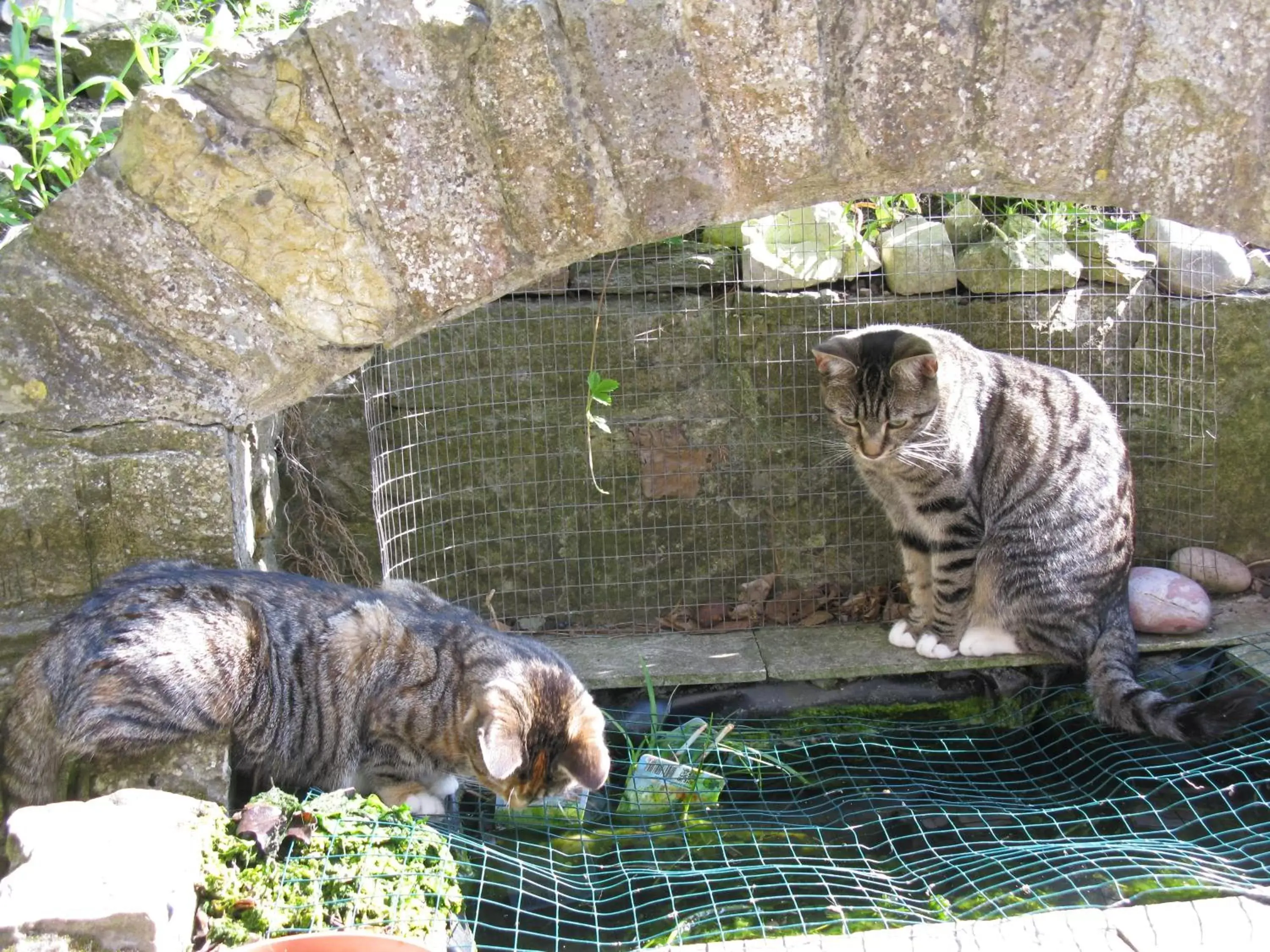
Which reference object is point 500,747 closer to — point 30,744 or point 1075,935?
point 30,744

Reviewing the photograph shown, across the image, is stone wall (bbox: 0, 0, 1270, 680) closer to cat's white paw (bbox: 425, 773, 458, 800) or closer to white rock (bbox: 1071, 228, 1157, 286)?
cat's white paw (bbox: 425, 773, 458, 800)

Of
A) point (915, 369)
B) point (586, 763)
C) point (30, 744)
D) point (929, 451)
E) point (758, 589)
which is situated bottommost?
point (758, 589)

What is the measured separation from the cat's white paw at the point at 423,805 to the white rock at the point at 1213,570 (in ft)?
10.2

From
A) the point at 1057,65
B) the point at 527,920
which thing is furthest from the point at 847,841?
the point at 1057,65

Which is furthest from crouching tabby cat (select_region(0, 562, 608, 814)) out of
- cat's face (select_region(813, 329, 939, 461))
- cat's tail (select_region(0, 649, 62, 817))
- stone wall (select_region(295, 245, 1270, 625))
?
cat's face (select_region(813, 329, 939, 461))

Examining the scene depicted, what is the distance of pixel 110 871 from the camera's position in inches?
86.5

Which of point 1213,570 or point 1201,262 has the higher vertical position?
point 1201,262

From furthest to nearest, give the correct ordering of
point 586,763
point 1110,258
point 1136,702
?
point 1110,258 → point 1136,702 → point 586,763

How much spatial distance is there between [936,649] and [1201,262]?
192cm

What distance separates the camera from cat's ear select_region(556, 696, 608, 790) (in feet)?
9.78

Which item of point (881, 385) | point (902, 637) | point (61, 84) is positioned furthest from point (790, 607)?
point (61, 84)

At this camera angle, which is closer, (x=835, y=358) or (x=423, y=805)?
(x=423, y=805)

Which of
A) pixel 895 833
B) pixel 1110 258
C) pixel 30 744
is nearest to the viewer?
pixel 30 744

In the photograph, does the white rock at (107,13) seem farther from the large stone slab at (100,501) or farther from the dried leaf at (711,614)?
the dried leaf at (711,614)
